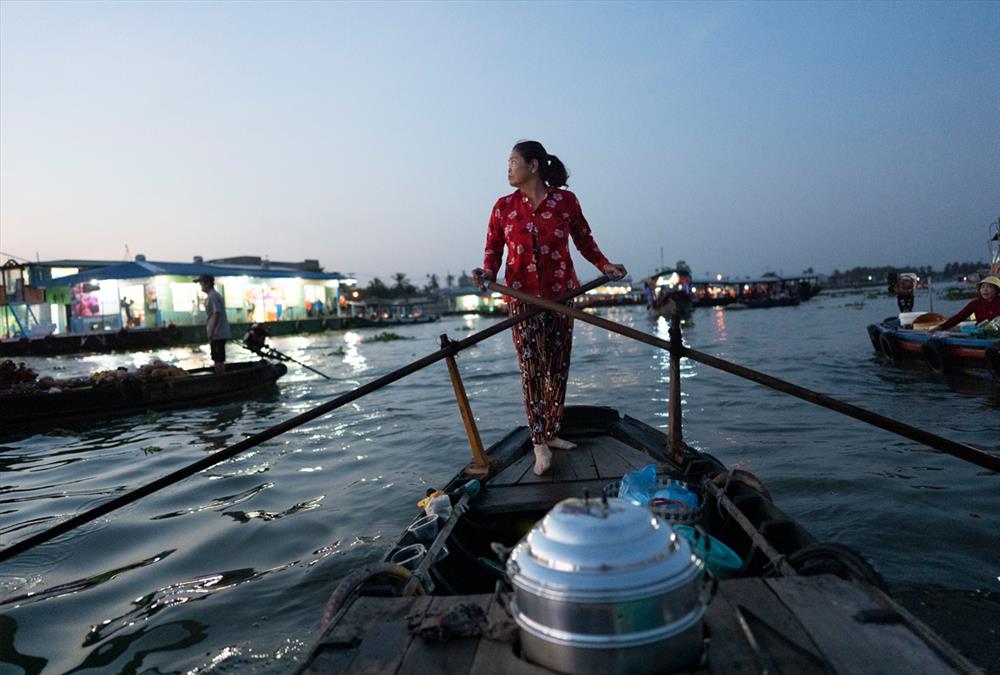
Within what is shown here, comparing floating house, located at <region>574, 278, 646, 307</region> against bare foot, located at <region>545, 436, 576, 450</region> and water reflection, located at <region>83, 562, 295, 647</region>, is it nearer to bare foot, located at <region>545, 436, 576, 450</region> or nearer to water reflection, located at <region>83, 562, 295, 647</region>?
bare foot, located at <region>545, 436, 576, 450</region>

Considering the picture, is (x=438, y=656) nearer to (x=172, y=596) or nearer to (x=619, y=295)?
(x=172, y=596)

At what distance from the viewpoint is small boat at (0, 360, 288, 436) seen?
8750 millimetres

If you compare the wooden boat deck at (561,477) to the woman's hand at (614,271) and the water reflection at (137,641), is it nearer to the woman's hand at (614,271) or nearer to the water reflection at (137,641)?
the woman's hand at (614,271)

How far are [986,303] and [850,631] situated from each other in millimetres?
11169

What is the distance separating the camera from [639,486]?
107 inches

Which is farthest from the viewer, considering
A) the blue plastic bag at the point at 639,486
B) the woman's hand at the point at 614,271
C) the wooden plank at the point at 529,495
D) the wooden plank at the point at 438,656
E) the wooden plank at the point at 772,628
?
the woman's hand at the point at 614,271

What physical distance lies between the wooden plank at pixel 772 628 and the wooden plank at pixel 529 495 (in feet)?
4.05

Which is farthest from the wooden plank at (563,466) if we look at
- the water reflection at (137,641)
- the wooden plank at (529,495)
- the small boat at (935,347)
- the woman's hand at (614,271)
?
the small boat at (935,347)

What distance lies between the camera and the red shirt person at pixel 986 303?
973cm

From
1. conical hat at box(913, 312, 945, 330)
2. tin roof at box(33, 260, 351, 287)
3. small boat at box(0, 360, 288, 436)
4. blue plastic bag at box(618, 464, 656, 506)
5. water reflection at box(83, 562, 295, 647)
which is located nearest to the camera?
blue plastic bag at box(618, 464, 656, 506)

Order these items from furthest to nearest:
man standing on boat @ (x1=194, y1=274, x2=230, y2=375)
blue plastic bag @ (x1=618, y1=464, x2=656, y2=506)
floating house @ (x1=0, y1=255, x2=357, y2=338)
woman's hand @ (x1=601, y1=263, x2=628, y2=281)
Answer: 1. floating house @ (x1=0, y1=255, x2=357, y2=338)
2. man standing on boat @ (x1=194, y1=274, x2=230, y2=375)
3. woman's hand @ (x1=601, y1=263, x2=628, y2=281)
4. blue plastic bag @ (x1=618, y1=464, x2=656, y2=506)

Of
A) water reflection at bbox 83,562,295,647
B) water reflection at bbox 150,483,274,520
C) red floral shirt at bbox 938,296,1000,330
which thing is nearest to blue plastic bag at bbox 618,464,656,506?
water reflection at bbox 83,562,295,647

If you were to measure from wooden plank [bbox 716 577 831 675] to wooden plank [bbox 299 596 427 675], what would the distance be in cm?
82

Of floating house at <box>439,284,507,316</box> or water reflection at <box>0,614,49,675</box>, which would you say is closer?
water reflection at <box>0,614,49,675</box>
